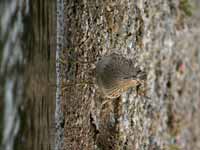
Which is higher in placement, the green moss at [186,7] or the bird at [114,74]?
the green moss at [186,7]

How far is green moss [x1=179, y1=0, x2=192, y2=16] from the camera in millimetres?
3064

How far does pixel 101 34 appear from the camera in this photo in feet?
6.90

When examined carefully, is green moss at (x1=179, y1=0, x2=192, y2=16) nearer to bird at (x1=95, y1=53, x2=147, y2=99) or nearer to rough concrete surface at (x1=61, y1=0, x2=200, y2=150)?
rough concrete surface at (x1=61, y1=0, x2=200, y2=150)

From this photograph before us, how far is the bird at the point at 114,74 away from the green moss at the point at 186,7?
1.15 metres

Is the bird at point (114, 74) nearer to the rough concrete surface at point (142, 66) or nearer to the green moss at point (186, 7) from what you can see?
the rough concrete surface at point (142, 66)

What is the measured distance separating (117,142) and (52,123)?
622 millimetres

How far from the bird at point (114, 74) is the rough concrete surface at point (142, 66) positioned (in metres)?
0.04

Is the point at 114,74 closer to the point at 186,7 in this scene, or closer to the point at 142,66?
the point at 142,66

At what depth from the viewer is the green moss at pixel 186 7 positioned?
306 cm

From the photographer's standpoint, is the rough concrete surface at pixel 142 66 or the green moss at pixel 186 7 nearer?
the rough concrete surface at pixel 142 66

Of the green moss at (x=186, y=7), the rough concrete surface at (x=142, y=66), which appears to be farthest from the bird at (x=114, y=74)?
the green moss at (x=186, y=7)

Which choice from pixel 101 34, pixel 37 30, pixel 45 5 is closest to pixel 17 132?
pixel 37 30

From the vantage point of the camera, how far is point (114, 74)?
Result: 74.5 inches

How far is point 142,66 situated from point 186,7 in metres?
0.76
